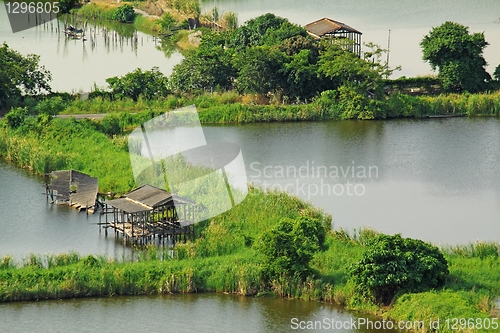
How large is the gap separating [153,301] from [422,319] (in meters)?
6.63

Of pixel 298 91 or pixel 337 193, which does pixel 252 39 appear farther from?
pixel 337 193

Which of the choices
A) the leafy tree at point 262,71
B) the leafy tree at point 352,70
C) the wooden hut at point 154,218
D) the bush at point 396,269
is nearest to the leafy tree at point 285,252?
the bush at point 396,269

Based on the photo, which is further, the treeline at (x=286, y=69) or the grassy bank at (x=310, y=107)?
the treeline at (x=286, y=69)

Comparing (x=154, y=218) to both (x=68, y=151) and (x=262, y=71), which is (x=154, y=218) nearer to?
(x=68, y=151)

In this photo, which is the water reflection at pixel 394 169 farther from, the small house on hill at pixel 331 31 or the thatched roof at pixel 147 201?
the small house on hill at pixel 331 31

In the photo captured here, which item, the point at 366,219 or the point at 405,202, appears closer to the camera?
the point at 366,219

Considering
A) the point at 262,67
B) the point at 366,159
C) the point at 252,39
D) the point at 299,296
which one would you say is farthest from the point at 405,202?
the point at 252,39

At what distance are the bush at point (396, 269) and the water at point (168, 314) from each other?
820 millimetres

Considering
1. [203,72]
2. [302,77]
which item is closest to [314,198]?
[302,77]

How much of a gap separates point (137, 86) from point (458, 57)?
2602cm

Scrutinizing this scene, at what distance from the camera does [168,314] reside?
555 inches

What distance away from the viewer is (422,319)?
12.8 m

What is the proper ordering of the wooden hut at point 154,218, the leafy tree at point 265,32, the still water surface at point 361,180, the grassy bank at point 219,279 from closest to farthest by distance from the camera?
the grassy bank at point 219,279, the wooden hut at point 154,218, the still water surface at point 361,180, the leafy tree at point 265,32

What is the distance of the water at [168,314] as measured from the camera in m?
13.5
